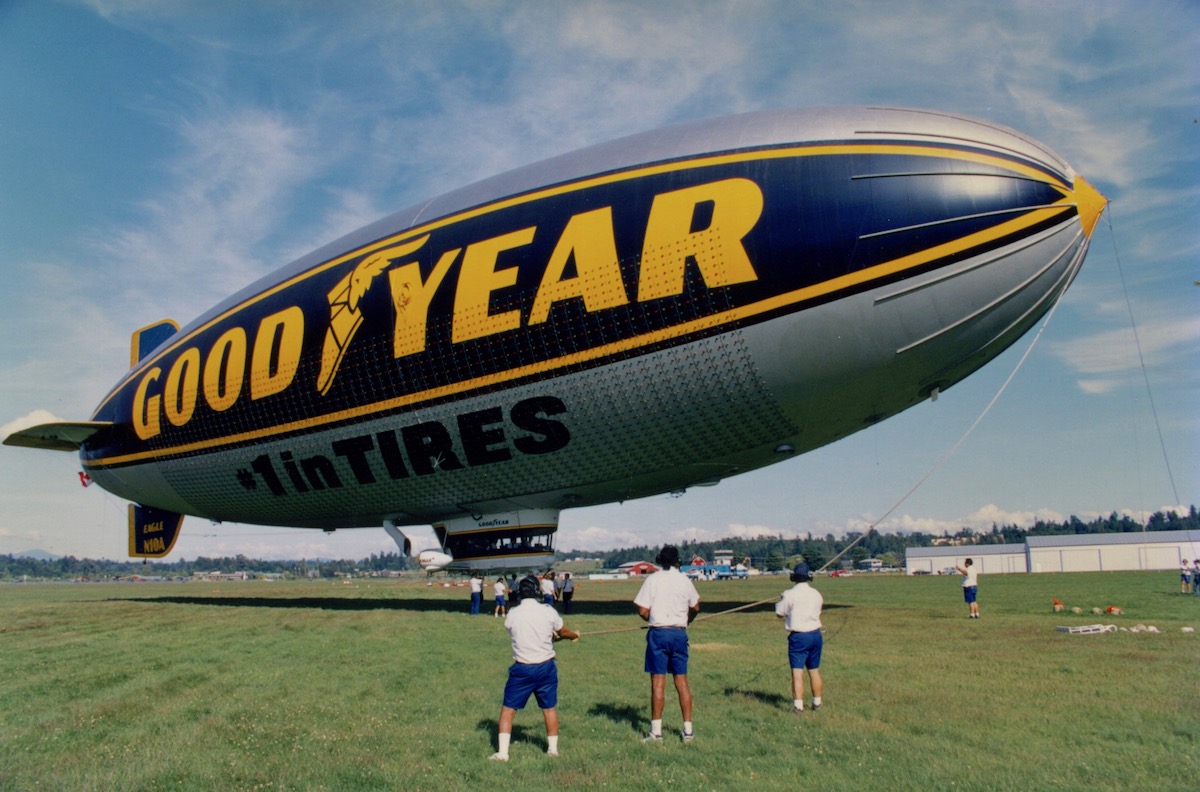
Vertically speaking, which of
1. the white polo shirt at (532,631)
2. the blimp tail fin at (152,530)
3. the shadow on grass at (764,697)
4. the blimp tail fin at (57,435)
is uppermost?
the blimp tail fin at (57,435)

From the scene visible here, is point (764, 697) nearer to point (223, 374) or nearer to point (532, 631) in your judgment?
point (532, 631)

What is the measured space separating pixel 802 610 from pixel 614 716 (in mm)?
2662

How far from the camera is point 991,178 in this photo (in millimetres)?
16453

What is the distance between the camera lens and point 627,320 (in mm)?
19016

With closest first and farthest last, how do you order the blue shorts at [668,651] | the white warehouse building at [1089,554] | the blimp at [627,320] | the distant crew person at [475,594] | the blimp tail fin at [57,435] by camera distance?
the blue shorts at [668,651]
the blimp at [627,320]
the distant crew person at [475,594]
the blimp tail fin at [57,435]
the white warehouse building at [1089,554]

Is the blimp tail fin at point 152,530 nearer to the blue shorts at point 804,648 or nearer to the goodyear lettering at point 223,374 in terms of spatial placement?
the goodyear lettering at point 223,374

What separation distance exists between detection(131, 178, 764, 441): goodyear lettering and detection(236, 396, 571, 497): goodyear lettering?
4 cm

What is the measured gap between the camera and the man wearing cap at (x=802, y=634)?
9609 mm

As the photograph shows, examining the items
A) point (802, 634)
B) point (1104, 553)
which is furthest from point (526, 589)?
point (1104, 553)

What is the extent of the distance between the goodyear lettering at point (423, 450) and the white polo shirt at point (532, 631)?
41.0ft

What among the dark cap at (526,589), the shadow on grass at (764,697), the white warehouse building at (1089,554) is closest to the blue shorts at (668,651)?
the dark cap at (526,589)

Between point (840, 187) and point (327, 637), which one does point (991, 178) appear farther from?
point (327, 637)

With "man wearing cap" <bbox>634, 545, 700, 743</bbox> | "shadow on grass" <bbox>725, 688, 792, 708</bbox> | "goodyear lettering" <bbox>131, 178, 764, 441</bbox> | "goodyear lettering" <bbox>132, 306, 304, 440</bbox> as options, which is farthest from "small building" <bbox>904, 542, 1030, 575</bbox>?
"man wearing cap" <bbox>634, 545, 700, 743</bbox>

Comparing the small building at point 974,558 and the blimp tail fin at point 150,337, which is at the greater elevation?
the blimp tail fin at point 150,337
